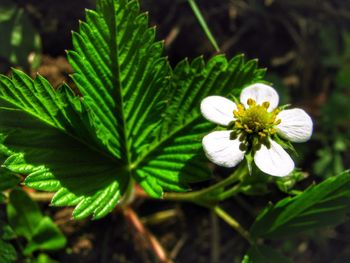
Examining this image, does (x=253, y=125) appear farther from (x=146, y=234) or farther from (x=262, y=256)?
(x=146, y=234)

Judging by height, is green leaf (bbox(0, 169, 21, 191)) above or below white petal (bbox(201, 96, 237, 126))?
above

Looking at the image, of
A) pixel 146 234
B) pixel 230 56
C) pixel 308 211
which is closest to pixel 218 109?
pixel 308 211

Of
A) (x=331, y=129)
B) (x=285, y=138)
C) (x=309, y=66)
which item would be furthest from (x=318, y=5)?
(x=285, y=138)

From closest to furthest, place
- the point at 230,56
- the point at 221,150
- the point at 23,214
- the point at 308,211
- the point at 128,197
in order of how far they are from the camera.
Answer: the point at 221,150 < the point at 308,211 < the point at 23,214 < the point at 128,197 < the point at 230,56

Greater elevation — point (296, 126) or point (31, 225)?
point (31, 225)

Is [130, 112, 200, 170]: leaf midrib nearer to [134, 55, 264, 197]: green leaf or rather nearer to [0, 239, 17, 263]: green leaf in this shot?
[134, 55, 264, 197]: green leaf

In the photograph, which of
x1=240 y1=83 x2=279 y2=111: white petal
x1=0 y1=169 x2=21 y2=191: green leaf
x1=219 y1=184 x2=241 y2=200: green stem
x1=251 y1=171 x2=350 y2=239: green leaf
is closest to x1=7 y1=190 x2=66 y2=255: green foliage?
x1=0 y1=169 x2=21 y2=191: green leaf
